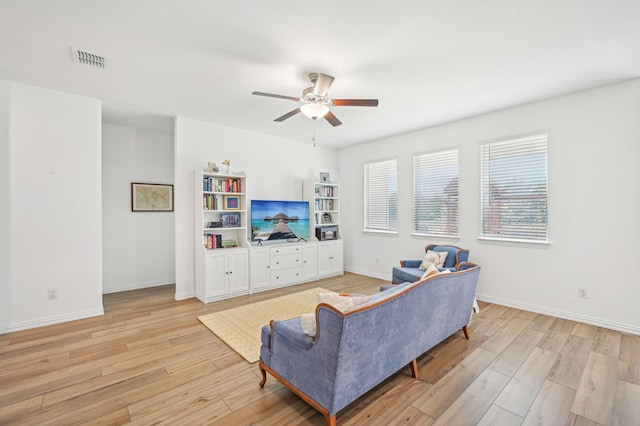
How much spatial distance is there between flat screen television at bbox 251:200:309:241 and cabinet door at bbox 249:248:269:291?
1.00 feet

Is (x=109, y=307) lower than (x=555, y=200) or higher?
lower

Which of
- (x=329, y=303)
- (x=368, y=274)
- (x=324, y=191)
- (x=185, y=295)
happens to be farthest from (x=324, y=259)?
(x=329, y=303)

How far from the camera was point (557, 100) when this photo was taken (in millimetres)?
3756

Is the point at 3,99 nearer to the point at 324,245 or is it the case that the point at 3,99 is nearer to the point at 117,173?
the point at 117,173

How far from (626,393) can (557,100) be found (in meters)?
3.31

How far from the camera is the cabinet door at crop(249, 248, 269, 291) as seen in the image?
191 inches

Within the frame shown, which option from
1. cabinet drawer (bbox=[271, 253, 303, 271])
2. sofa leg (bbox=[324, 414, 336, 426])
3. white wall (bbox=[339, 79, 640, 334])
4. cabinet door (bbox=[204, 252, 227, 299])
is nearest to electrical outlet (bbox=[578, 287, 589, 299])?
white wall (bbox=[339, 79, 640, 334])

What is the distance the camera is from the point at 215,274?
4469mm

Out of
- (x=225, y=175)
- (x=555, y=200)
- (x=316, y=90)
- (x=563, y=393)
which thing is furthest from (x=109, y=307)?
(x=555, y=200)

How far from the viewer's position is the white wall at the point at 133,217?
15.9 ft

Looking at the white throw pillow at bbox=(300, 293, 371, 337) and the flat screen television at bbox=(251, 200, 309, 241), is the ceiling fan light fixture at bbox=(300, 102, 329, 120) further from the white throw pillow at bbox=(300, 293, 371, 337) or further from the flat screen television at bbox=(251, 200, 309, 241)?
the flat screen television at bbox=(251, 200, 309, 241)

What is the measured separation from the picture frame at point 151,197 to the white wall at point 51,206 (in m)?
1.25

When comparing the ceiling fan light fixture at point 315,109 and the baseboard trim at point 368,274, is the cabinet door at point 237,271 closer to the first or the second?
the baseboard trim at point 368,274

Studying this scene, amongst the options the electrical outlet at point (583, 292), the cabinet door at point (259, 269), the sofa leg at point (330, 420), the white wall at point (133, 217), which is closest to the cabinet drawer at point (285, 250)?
the cabinet door at point (259, 269)
